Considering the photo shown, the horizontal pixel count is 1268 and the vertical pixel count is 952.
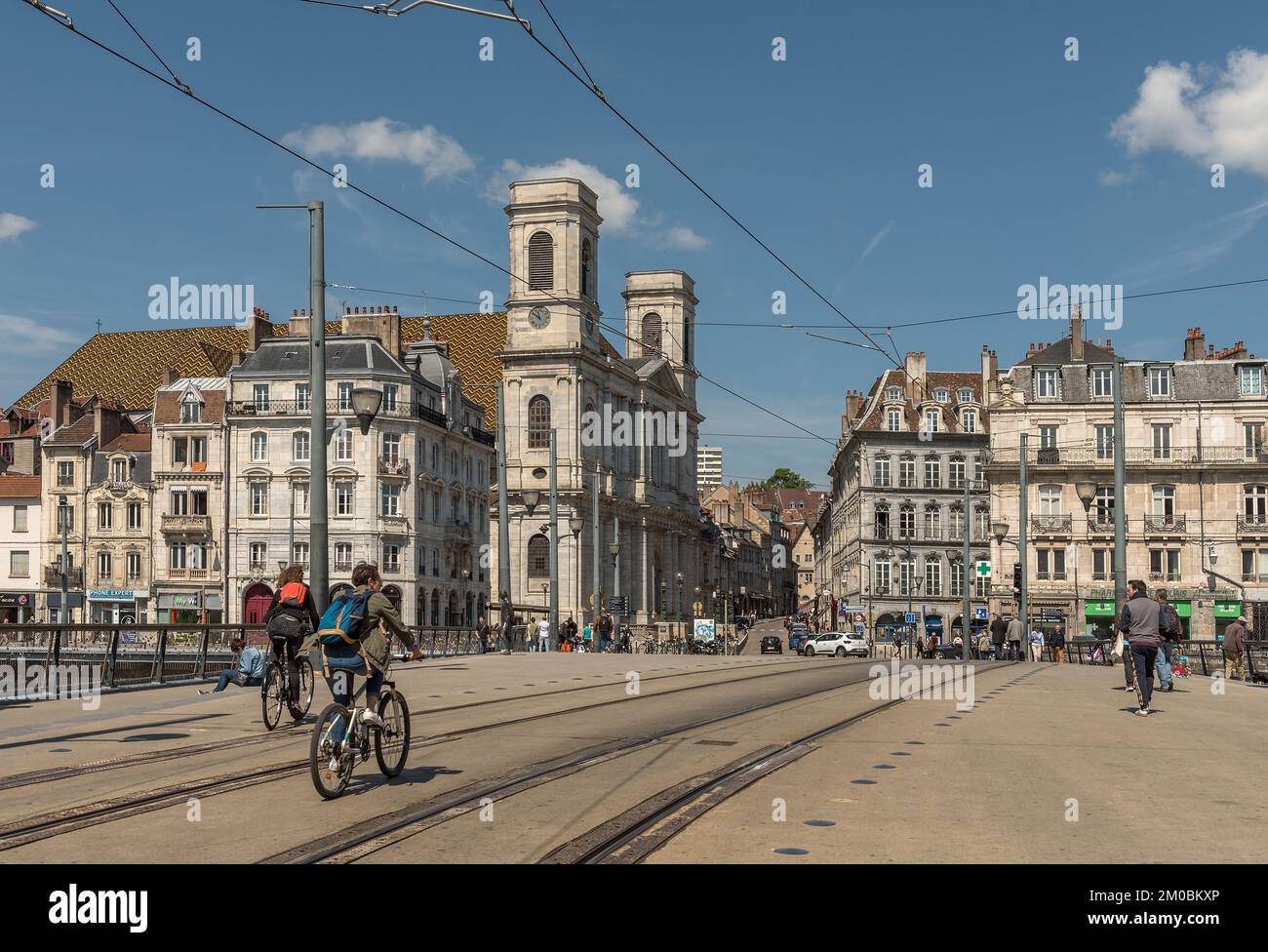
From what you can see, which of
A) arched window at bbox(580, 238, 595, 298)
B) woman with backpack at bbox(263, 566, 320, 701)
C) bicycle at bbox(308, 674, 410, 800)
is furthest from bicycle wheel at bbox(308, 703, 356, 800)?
arched window at bbox(580, 238, 595, 298)

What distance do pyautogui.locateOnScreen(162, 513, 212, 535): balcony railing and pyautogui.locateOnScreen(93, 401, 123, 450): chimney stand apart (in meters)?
8.56

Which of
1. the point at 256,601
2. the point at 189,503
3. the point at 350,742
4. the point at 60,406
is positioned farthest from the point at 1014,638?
the point at 60,406

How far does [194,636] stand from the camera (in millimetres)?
23203

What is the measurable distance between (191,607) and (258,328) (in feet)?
50.8

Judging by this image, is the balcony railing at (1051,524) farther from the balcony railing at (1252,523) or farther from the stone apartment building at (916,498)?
the stone apartment building at (916,498)

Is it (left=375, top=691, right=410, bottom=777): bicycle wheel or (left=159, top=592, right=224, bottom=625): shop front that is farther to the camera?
(left=159, top=592, right=224, bottom=625): shop front

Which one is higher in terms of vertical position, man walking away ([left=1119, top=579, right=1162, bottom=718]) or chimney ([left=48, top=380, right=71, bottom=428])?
chimney ([left=48, top=380, right=71, bottom=428])

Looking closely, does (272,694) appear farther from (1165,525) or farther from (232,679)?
(1165,525)

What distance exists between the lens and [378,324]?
251 feet

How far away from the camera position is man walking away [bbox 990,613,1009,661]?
5428cm

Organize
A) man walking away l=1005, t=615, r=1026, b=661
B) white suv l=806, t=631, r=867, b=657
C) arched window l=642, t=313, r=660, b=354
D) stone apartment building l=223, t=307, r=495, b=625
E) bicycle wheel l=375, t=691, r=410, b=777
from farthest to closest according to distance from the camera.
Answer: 1. arched window l=642, t=313, r=660, b=354
2. stone apartment building l=223, t=307, r=495, b=625
3. white suv l=806, t=631, r=867, b=657
4. man walking away l=1005, t=615, r=1026, b=661
5. bicycle wheel l=375, t=691, r=410, b=777

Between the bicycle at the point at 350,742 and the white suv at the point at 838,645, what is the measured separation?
183 ft

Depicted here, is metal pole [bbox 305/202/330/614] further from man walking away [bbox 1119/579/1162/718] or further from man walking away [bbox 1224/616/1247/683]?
man walking away [bbox 1224/616/1247/683]
